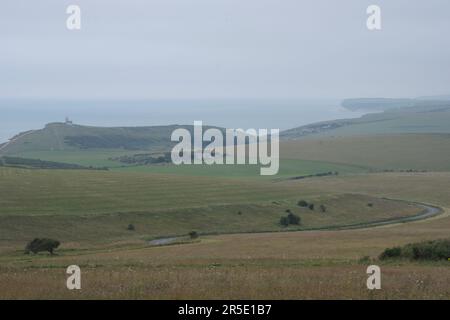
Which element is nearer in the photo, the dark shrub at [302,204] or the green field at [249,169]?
the dark shrub at [302,204]

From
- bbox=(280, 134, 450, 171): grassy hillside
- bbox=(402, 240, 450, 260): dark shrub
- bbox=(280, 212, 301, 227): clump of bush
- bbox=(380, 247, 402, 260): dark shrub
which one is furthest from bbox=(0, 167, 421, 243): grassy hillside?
bbox=(280, 134, 450, 171): grassy hillside

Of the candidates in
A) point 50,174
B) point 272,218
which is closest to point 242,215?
point 272,218

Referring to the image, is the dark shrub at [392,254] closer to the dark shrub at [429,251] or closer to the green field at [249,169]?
the dark shrub at [429,251]

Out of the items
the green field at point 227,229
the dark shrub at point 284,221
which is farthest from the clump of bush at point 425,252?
the dark shrub at point 284,221

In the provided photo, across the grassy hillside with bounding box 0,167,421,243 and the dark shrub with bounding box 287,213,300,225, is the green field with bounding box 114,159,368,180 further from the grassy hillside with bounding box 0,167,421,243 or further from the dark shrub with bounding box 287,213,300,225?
the dark shrub with bounding box 287,213,300,225

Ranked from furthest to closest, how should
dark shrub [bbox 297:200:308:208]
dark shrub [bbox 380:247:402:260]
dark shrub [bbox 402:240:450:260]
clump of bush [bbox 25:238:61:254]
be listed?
dark shrub [bbox 297:200:308:208], clump of bush [bbox 25:238:61:254], dark shrub [bbox 380:247:402:260], dark shrub [bbox 402:240:450:260]
